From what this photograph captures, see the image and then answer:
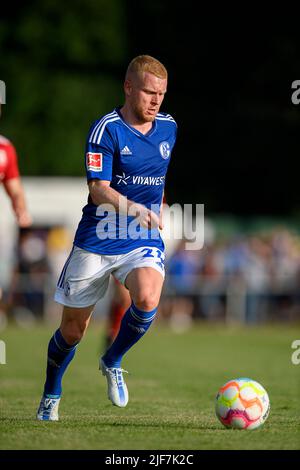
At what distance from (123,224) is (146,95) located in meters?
0.96

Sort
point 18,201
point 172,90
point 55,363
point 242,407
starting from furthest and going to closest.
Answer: point 172,90
point 18,201
point 55,363
point 242,407

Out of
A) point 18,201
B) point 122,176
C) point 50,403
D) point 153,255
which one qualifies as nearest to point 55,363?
point 50,403

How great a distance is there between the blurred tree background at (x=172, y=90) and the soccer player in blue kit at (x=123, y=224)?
26.2 metres

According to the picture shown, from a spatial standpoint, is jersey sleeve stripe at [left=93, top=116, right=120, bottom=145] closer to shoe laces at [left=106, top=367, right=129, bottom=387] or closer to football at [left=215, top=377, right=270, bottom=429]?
shoe laces at [left=106, top=367, right=129, bottom=387]

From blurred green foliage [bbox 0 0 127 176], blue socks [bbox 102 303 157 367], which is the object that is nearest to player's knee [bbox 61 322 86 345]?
blue socks [bbox 102 303 157 367]

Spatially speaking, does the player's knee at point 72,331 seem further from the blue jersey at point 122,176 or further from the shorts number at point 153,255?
the shorts number at point 153,255

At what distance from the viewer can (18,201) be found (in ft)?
31.8

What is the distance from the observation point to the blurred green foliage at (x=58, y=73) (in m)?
36.3

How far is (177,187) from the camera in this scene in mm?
36281

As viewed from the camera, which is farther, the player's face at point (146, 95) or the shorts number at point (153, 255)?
the shorts number at point (153, 255)

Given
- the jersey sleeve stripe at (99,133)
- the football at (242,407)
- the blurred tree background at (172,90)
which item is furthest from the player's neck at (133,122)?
the blurred tree background at (172,90)

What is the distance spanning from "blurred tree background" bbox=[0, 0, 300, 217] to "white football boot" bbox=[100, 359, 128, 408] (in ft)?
86.0

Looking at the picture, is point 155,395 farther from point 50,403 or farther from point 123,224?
point 123,224

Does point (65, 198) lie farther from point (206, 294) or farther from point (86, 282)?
point (86, 282)
